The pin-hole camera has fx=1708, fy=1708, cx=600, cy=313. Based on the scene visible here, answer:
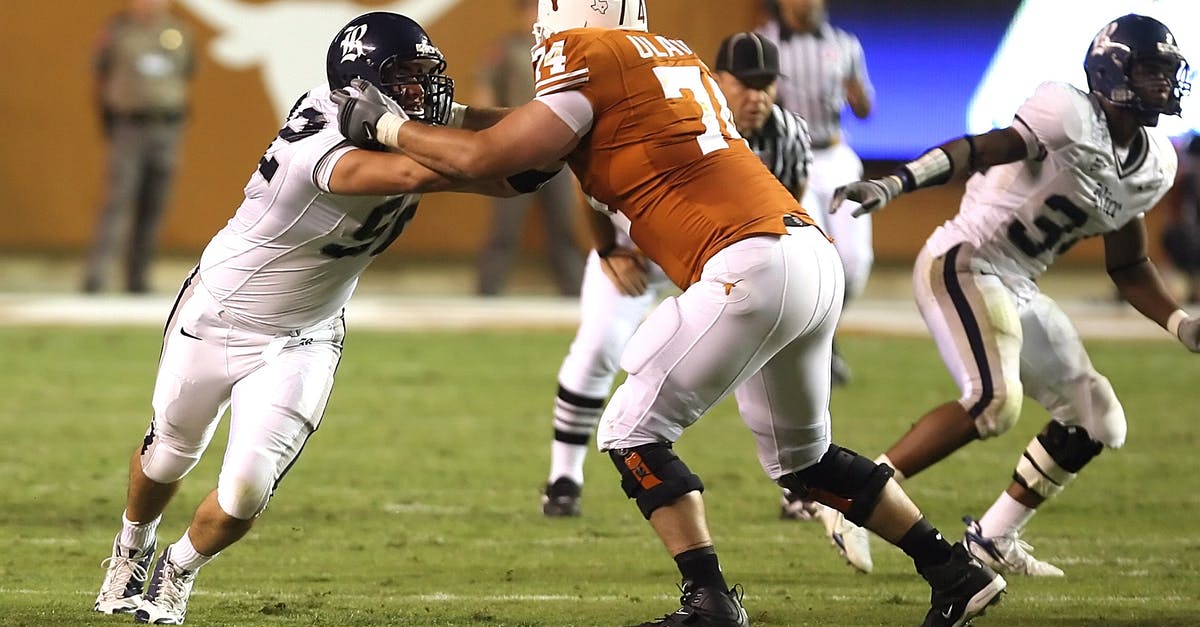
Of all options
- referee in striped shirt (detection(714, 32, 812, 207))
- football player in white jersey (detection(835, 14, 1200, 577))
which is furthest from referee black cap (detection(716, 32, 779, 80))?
football player in white jersey (detection(835, 14, 1200, 577))

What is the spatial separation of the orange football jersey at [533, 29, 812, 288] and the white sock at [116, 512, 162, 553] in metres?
1.51

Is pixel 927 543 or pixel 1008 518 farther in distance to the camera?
pixel 1008 518

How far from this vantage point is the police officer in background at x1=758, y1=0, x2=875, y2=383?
8102 millimetres

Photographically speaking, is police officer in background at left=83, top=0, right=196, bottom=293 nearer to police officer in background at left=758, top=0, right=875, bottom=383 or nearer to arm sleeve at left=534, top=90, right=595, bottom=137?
police officer in background at left=758, top=0, right=875, bottom=383

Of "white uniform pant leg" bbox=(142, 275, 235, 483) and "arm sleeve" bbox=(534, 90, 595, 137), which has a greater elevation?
"arm sleeve" bbox=(534, 90, 595, 137)

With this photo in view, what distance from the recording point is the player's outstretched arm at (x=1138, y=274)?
5246 mm

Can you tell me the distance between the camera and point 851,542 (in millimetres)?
5035

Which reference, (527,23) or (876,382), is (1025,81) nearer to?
(527,23)

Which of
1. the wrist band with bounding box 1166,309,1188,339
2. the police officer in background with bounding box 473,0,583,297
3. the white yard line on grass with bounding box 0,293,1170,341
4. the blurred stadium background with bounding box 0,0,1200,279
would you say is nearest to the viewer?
the wrist band with bounding box 1166,309,1188,339

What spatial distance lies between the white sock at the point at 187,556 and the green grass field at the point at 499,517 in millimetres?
152

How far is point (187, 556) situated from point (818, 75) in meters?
5.05

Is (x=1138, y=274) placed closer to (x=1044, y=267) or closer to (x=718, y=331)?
(x=1044, y=267)

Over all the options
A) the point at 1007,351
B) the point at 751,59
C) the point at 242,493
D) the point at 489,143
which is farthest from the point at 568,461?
the point at 489,143

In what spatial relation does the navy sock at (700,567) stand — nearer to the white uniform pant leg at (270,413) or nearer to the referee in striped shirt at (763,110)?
the white uniform pant leg at (270,413)
